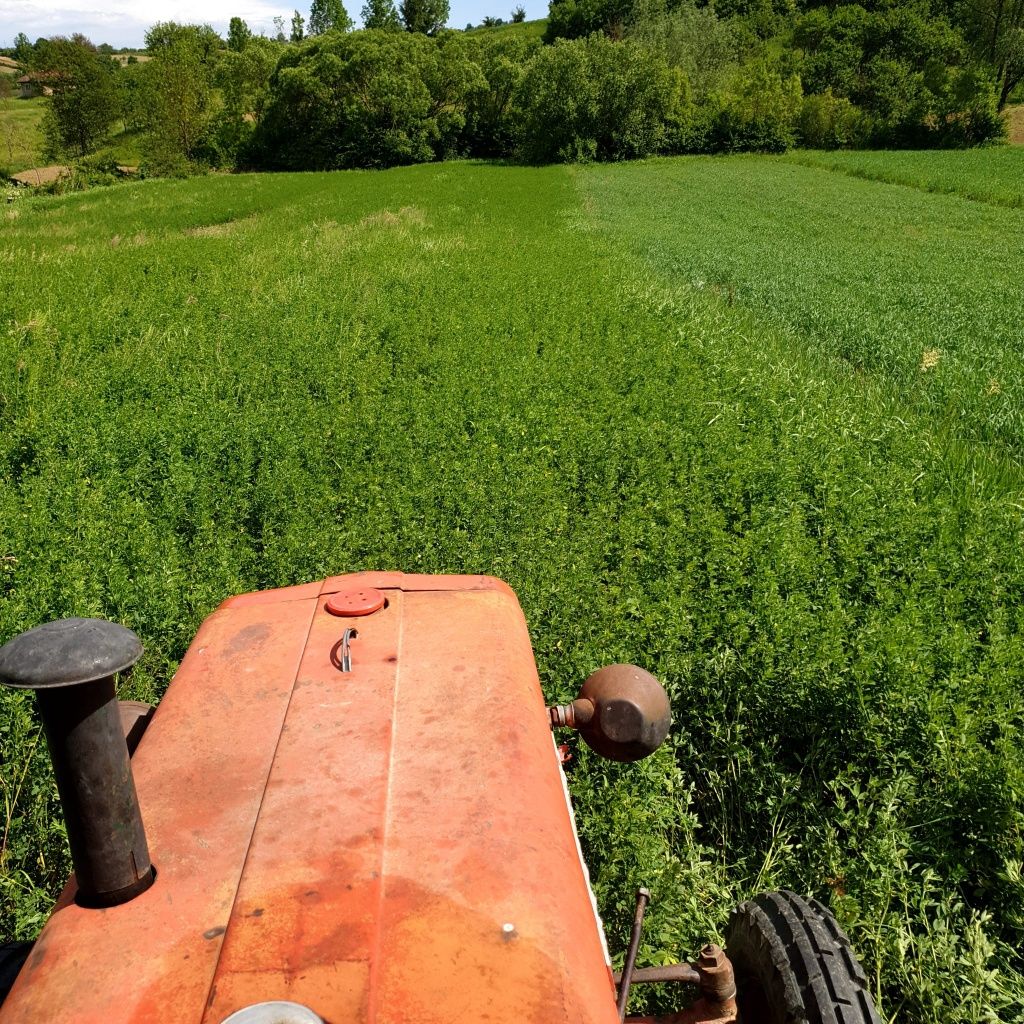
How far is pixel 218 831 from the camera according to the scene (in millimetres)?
1447

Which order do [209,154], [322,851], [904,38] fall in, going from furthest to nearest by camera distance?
1. [904,38]
2. [209,154]
3. [322,851]

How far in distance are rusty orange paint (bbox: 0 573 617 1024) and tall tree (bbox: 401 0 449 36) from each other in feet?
321

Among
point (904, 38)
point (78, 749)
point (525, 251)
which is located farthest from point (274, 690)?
point (904, 38)

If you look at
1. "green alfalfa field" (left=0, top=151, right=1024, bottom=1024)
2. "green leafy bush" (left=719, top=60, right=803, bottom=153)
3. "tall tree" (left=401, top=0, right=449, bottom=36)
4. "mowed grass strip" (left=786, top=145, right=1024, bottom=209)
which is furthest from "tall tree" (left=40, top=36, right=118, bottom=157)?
"green alfalfa field" (left=0, top=151, right=1024, bottom=1024)

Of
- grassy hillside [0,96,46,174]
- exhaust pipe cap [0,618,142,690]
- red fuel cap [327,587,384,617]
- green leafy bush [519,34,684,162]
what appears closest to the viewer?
exhaust pipe cap [0,618,142,690]

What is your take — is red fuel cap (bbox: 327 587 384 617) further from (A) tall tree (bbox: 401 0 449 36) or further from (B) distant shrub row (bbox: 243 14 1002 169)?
(A) tall tree (bbox: 401 0 449 36)

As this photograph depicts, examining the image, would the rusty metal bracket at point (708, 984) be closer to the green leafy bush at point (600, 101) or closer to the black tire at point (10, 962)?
the black tire at point (10, 962)

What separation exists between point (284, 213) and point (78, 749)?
24.1 m

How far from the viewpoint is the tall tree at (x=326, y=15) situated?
96.5m

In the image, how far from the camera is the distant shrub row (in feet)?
162

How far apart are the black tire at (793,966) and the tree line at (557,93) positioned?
52109 mm

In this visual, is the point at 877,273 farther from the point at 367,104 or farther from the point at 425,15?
the point at 425,15

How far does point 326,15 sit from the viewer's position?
100 metres

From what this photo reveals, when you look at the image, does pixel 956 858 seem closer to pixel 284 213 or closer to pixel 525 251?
pixel 525 251
